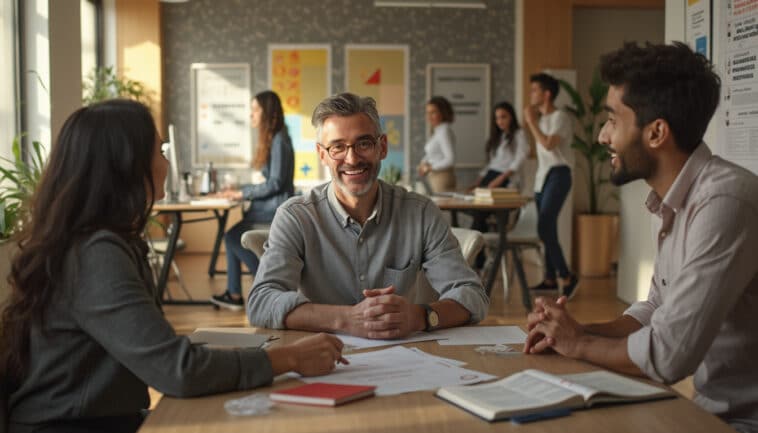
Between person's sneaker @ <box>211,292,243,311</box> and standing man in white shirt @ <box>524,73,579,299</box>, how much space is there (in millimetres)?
2331

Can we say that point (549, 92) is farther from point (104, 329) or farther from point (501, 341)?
point (104, 329)

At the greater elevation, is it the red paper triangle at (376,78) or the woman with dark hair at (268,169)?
the red paper triangle at (376,78)

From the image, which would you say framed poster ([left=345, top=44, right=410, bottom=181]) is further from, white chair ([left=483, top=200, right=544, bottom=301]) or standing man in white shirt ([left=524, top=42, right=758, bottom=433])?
standing man in white shirt ([left=524, top=42, right=758, bottom=433])

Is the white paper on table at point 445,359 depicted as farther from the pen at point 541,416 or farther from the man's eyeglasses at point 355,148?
the man's eyeglasses at point 355,148

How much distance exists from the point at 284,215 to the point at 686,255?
1.15m

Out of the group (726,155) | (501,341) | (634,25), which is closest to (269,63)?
(634,25)

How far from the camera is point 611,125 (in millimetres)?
1888

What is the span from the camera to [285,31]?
377 inches

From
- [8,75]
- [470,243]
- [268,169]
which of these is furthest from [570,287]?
[8,75]

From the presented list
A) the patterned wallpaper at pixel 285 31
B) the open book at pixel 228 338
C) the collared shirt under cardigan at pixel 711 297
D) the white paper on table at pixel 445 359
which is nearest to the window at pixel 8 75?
the open book at pixel 228 338

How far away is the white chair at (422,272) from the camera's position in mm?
2602

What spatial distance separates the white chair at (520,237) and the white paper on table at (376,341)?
4238 millimetres

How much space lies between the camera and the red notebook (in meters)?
1.46

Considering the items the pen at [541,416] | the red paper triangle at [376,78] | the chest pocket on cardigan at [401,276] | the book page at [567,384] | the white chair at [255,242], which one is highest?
the red paper triangle at [376,78]
